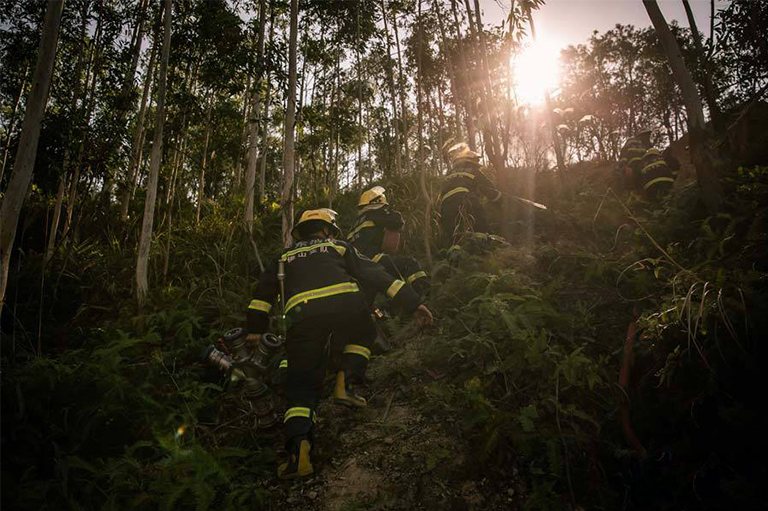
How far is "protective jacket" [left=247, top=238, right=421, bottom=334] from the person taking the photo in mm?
3086

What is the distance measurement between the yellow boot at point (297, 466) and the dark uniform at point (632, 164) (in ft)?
24.7

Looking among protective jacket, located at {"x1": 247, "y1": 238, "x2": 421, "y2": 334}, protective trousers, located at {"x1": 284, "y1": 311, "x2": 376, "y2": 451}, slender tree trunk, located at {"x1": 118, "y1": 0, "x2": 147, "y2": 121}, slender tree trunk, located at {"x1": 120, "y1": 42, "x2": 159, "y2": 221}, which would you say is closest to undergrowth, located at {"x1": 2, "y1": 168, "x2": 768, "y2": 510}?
protective trousers, located at {"x1": 284, "y1": 311, "x2": 376, "y2": 451}

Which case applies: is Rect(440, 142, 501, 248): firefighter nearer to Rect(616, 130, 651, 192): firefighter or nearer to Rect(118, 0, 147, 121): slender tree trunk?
Rect(616, 130, 651, 192): firefighter

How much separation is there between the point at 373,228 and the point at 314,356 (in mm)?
2683

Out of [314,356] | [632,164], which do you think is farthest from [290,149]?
[632,164]

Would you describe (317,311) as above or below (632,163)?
below

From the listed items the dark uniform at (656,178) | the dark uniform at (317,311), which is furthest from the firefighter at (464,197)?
the dark uniform at (656,178)

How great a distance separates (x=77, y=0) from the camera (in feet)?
24.1

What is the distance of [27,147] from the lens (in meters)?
3.32

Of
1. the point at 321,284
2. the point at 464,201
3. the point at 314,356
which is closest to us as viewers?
the point at 314,356

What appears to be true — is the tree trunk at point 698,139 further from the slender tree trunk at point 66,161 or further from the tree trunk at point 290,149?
the slender tree trunk at point 66,161

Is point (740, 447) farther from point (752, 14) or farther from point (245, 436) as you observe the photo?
point (752, 14)

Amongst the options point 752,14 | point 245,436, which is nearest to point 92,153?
point 245,436

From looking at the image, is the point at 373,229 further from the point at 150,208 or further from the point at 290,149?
the point at 150,208
